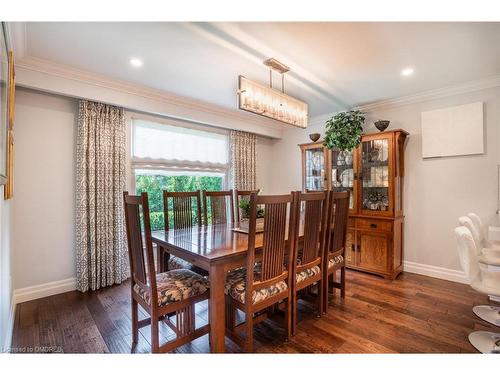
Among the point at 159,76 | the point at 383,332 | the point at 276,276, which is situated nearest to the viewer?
the point at 276,276

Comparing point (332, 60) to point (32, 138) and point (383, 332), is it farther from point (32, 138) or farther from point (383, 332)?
point (32, 138)

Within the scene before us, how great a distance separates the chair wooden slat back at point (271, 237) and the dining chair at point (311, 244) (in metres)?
0.15

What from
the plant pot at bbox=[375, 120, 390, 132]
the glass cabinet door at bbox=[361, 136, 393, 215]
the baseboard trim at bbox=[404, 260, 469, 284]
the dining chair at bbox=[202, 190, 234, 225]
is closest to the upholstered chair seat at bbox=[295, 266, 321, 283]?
the dining chair at bbox=[202, 190, 234, 225]

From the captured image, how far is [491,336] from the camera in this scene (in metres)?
1.90

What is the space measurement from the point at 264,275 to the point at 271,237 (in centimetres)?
28

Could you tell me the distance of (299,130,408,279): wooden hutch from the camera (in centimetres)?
322

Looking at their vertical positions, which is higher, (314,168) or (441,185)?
(314,168)

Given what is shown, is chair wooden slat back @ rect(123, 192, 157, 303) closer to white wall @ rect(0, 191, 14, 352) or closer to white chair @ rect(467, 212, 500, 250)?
white wall @ rect(0, 191, 14, 352)

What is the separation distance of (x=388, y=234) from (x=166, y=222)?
8.96ft

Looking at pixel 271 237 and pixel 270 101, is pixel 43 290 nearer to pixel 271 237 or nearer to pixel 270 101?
pixel 271 237

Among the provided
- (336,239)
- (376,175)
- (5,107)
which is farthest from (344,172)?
(5,107)

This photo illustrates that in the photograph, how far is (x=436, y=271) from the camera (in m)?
3.23
